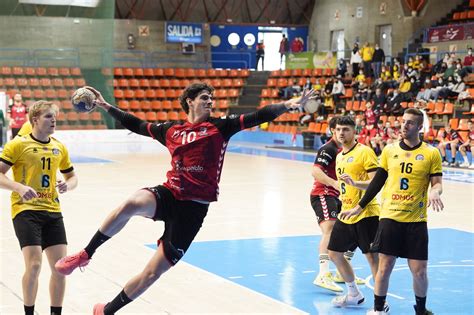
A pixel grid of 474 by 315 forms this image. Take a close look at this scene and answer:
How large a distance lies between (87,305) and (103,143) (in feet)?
83.7

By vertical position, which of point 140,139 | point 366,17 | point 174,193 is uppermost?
point 366,17

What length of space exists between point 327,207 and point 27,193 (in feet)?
11.7

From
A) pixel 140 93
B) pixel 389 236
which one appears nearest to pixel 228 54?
pixel 140 93

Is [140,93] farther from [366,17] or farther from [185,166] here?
[185,166]

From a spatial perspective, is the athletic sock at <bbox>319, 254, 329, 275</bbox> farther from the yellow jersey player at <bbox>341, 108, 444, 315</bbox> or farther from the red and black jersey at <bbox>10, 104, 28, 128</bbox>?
the red and black jersey at <bbox>10, 104, 28, 128</bbox>

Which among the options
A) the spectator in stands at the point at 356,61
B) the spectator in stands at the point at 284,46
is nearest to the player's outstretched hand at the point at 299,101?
the spectator in stands at the point at 356,61

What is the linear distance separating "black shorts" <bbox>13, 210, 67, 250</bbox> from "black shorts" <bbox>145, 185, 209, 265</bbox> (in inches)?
33.6

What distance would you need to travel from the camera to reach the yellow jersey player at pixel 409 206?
7168mm

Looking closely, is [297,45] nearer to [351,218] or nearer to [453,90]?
[453,90]

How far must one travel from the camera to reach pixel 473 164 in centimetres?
2366

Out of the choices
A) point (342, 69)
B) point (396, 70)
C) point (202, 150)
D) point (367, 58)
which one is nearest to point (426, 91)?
point (396, 70)

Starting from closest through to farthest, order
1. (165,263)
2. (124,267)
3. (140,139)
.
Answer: (165,263), (124,267), (140,139)

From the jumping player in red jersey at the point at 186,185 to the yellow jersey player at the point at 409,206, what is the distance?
1.15 metres

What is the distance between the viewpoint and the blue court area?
8.39 meters
